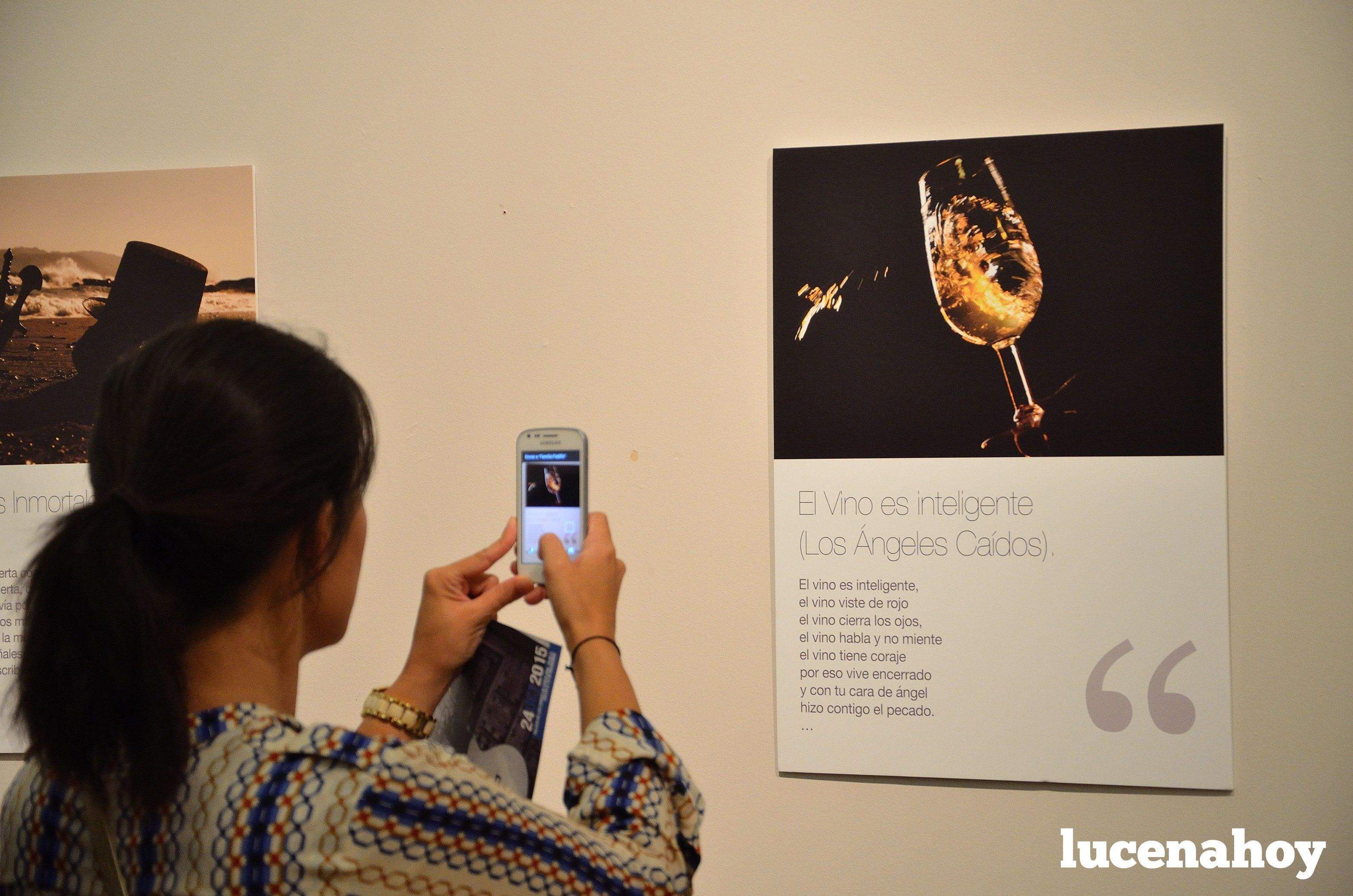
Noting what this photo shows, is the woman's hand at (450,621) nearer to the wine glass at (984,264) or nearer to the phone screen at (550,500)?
the phone screen at (550,500)

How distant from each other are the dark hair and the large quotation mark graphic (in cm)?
116

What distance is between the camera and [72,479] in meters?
Answer: 1.59

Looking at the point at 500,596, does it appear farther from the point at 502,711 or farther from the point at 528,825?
the point at 528,825

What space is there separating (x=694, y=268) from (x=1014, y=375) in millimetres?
533

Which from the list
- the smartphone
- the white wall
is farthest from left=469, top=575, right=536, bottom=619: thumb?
the white wall

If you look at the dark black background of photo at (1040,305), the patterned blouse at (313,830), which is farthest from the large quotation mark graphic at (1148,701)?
the patterned blouse at (313,830)

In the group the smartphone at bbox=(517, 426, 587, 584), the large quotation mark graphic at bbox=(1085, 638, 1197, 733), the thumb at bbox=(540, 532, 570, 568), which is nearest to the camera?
the thumb at bbox=(540, 532, 570, 568)

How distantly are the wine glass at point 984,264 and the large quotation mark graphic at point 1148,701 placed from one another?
353mm

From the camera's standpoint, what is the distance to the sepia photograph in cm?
158

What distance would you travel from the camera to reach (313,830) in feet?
1.98

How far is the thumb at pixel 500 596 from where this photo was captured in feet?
3.03

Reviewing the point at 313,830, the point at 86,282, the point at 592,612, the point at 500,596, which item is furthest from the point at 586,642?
the point at 86,282

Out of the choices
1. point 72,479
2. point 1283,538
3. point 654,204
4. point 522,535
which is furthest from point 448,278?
point 1283,538

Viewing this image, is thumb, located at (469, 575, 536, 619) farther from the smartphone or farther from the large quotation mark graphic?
the large quotation mark graphic
